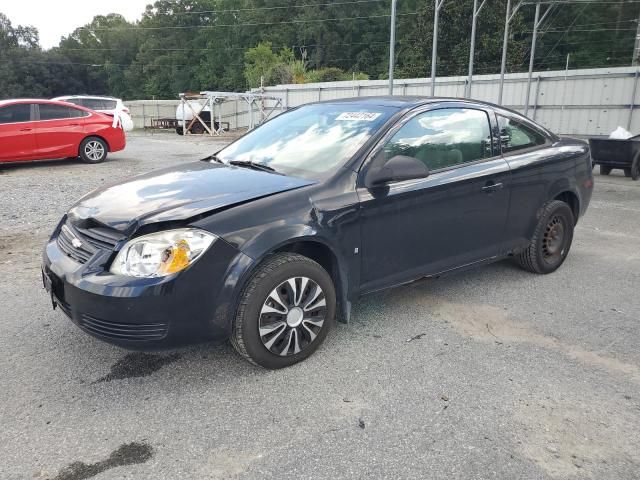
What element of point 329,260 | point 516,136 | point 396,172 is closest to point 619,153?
point 516,136

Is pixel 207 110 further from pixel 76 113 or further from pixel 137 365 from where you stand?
pixel 137 365

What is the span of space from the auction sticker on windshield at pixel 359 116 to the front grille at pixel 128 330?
2025 mm

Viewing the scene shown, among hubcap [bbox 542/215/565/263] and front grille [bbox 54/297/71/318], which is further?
hubcap [bbox 542/215/565/263]

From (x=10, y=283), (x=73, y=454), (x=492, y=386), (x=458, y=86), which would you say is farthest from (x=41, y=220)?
(x=458, y=86)

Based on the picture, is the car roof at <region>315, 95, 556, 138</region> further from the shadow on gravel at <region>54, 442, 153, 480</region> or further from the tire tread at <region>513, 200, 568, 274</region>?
the shadow on gravel at <region>54, 442, 153, 480</region>

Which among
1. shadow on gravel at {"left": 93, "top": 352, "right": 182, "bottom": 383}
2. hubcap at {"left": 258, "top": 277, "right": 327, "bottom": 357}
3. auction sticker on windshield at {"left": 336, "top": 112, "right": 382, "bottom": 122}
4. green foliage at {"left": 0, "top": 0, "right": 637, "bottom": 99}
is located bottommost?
shadow on gravel at {"left": 93, "top": 352, "right": 182, "bottom": 383}

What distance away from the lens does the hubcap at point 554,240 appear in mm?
4891

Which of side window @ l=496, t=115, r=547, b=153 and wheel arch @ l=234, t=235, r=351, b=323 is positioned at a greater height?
side window @ l=496, t=115, r=547, b=153

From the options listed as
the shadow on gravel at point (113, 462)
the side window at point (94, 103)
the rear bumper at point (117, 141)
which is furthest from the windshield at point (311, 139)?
the side window at point (94, 103)

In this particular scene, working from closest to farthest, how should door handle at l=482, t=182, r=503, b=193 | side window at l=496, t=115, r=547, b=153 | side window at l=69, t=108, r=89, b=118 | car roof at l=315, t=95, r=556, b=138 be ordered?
car roof at l=315, t=95, r=556, b=138 → door handle at l=482, t=182, r=503, b=193 → side window at l=496, t=115, r=547, b=153 → side window at l=69, t=108, r=89, b=118

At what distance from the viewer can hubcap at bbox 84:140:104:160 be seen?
41.2 ft

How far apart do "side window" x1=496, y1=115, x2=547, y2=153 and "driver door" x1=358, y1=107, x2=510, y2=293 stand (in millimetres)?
158

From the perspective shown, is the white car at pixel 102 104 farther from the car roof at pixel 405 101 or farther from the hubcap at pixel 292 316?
the hubcap at pixel 292 316

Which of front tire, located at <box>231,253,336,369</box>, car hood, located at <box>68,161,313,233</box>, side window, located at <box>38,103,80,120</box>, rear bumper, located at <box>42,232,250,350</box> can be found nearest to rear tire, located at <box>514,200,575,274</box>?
front tire, located at <box>231,253,336,369</box>
